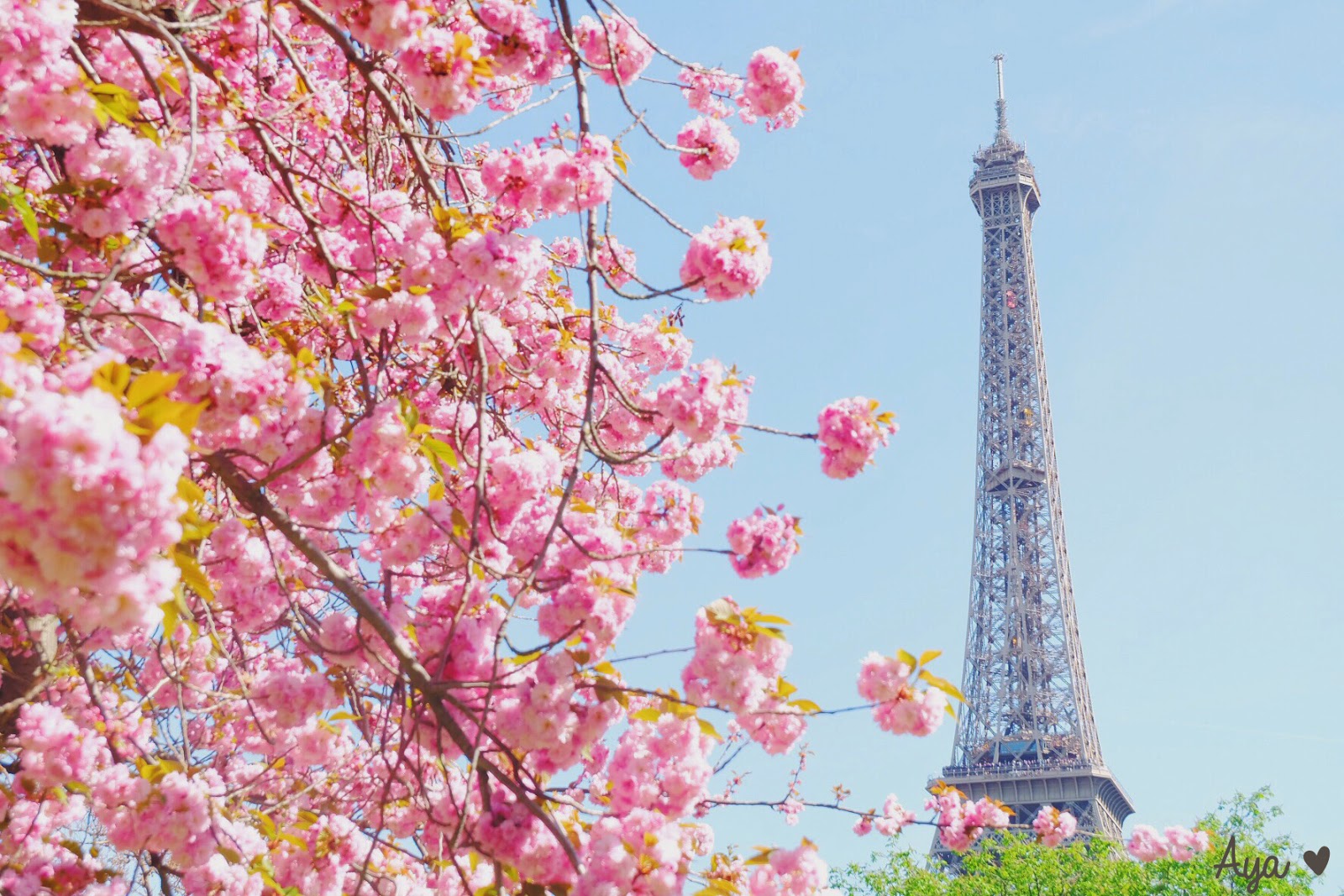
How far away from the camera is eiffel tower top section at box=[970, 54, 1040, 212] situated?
44406mm

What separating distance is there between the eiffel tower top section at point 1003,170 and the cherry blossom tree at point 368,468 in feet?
141

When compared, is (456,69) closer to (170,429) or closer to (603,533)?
(603,533)

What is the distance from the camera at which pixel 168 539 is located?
1494 millimetres

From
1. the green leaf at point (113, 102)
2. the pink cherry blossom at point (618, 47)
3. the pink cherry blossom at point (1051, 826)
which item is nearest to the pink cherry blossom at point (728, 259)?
the green leaf at point (113, 102)

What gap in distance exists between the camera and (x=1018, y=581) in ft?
128

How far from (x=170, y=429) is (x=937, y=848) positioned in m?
28.4

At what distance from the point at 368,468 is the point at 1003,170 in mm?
45091

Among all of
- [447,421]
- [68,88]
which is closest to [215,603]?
[447,421]

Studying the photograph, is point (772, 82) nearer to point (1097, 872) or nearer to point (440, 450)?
point (440, 450)

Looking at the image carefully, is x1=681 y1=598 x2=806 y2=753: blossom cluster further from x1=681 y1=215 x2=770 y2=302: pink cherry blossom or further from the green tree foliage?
the green tree foliage

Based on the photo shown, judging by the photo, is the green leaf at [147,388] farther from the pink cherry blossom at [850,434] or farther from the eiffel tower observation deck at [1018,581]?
the eiffel tower observation deck at [1018,581]

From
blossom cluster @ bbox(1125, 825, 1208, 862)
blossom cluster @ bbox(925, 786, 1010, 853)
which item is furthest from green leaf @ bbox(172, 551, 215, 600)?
blossom cluster @ bbox(1125, 825, 1208, 862)

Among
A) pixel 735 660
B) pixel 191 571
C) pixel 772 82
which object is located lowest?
pixel 191 571

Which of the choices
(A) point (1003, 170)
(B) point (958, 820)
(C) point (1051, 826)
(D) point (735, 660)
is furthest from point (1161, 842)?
(A) point (1003, 170)
